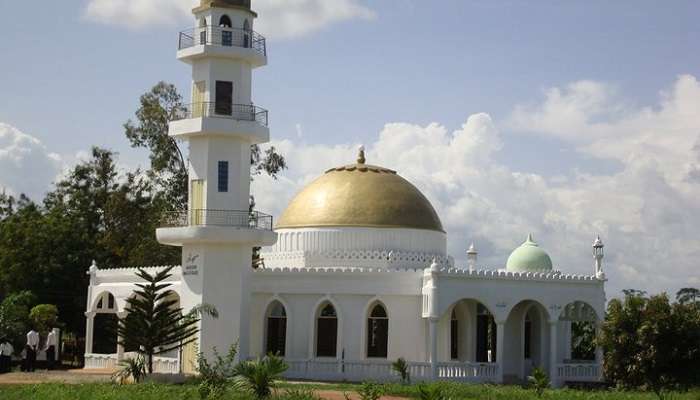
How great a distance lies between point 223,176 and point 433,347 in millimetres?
7666

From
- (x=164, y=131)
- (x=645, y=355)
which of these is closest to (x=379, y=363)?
(x=645, y=355)

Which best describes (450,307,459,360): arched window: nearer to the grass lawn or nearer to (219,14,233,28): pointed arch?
the grass lawn

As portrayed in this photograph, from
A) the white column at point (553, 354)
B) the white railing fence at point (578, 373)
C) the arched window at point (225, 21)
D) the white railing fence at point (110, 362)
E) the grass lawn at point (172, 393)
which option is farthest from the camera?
the white railing fence at point (578, 373)

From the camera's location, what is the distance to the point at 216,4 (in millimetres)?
31391

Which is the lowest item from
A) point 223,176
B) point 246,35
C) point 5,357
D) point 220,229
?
point 5,357

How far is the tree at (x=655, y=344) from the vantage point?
28.8m

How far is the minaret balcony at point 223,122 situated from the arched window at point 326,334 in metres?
5.55

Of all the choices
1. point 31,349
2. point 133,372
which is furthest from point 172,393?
point 31,349

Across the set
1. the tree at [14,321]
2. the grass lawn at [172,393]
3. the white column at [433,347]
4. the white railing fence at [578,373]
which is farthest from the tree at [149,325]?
the white railing fence at [578,373]

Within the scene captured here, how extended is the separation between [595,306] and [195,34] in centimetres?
1490

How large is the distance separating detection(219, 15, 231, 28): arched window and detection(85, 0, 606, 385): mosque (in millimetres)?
69

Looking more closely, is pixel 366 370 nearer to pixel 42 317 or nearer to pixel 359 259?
pixel 359 259

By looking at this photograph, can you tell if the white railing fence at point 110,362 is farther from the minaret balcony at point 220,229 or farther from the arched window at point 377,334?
the arched window at point 377,334

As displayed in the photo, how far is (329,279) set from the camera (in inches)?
1268
